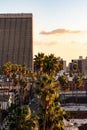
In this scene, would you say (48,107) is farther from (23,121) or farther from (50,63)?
(50,63)

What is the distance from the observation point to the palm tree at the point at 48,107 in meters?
43.7

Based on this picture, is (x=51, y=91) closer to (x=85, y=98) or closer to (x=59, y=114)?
(x=59, y=114)

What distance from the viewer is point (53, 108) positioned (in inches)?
1747

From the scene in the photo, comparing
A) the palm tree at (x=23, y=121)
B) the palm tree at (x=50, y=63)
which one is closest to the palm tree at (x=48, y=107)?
the palm tree at (x=23, y=121)

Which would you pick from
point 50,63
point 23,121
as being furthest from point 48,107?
point 50,63

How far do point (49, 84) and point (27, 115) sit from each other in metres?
5.07

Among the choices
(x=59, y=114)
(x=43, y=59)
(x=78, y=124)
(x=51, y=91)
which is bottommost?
(x=78, y=124)

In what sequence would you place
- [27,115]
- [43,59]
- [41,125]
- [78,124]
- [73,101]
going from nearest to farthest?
[27,115] → [41,125] → [78,124] → [43,59] → [73,101]

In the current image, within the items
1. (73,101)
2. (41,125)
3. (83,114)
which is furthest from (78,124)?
(73,101)

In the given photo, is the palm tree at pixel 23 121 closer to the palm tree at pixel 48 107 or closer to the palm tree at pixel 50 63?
the palm tree at pixel 48 107

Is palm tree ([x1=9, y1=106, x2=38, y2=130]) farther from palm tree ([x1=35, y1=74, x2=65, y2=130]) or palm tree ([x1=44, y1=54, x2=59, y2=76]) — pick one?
palm tree ([x1=44, y1=54, x2=59, y2=76])

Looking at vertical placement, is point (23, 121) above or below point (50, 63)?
below

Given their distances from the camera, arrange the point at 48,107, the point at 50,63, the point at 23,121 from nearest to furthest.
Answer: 1. the point at 23,121
2. the point at 48,107
3. the point at 50,63

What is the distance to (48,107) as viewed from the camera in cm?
4447
